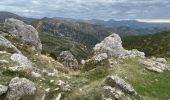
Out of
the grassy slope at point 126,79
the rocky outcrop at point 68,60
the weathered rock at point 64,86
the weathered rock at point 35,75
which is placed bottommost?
the rocky outcrop at point 68,60

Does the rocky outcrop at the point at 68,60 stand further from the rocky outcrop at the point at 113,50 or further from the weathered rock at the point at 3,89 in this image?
the weathered rock at the point at 3,89

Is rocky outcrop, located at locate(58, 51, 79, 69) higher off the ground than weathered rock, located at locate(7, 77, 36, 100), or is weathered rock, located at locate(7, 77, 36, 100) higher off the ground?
Answer: weathered rock, located at locate(7, 77, 36, 100)

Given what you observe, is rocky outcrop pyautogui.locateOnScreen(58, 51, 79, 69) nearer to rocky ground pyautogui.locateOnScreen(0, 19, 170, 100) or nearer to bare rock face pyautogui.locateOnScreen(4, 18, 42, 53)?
bare rock face pyautogui.locateOnScreen(4, 18, 42, 53)

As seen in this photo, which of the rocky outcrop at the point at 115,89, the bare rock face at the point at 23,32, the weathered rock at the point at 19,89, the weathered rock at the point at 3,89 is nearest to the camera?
the weathered rock at the point at 19,89

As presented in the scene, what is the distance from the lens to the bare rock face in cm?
6356

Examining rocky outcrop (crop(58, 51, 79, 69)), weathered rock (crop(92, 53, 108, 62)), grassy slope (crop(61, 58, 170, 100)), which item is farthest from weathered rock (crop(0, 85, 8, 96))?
rocky outcrop (crop(58, 51, 79, 69))

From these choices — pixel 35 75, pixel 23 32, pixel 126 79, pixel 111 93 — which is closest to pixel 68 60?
pixel 23 32

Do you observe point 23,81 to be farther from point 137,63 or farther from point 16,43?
point 16,43

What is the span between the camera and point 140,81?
36938 mm

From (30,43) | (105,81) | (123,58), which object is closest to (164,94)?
(105,81)

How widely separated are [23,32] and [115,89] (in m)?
38.2

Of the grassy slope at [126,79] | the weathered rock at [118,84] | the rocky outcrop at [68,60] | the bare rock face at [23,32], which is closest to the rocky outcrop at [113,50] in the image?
the grassy slope at [126,79]

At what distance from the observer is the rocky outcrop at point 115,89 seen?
97.2 ft

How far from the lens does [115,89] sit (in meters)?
30.6
